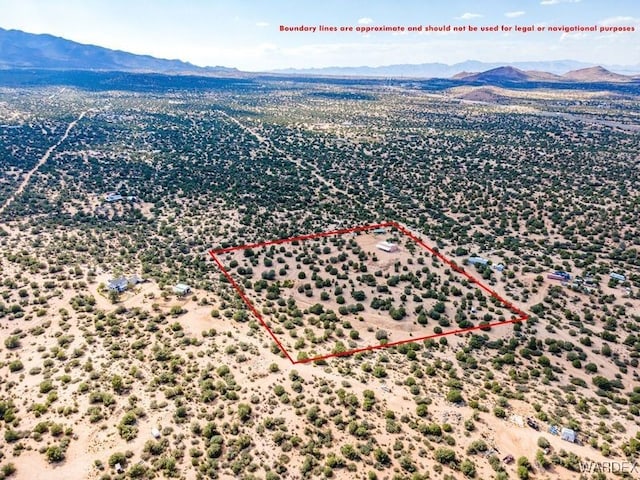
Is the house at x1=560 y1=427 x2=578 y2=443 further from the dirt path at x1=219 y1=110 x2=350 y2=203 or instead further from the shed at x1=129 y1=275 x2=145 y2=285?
the dirt path at x1=219 y1=110 x2=350 y2=203

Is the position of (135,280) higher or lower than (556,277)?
higher

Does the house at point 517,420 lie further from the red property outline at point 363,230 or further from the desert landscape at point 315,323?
the red property outline at point 363,230

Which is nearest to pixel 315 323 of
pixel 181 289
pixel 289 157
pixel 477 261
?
pixel 181 289

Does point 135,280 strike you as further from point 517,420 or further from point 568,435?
point 568,435

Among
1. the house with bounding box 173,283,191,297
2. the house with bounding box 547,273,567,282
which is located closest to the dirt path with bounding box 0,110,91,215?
the house with bounding box 173,283,191,297

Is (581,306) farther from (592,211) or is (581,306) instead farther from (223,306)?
(223,306)

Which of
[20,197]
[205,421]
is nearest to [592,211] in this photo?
[205,421]
